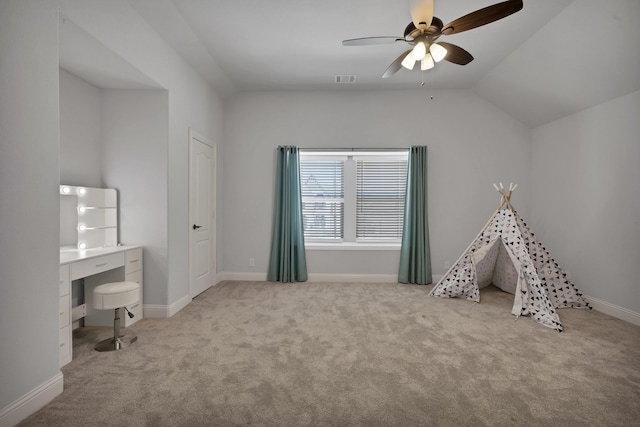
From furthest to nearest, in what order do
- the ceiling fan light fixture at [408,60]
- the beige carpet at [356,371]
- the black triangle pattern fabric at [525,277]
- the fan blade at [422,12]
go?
the black triangle pattern fabric at [525,277], the ceiling fan light fixture at [408,60], the fan blade at [422,12], the beige carpet at [356,371]

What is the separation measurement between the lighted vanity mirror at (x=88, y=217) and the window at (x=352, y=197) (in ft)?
8.43

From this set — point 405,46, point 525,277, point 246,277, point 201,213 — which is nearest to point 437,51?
point 405,46

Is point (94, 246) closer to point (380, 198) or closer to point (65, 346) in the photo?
point (65, 346)

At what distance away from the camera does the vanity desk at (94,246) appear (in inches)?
111

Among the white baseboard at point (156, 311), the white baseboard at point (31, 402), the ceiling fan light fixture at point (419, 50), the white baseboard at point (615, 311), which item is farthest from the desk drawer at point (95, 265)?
the white baseboard at point (615, 311)

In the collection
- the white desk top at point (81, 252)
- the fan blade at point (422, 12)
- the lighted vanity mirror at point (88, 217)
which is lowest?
the white desk top at point (81, 252)

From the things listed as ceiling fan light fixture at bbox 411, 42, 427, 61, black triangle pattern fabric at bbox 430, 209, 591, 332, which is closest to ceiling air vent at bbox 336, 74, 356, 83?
ceiling fan light fixture at bbox 411, 42, 427, 61

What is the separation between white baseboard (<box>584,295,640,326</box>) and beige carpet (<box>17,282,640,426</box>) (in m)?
0.10

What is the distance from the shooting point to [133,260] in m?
3.06

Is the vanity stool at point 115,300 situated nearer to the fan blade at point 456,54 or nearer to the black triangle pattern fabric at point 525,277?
the fan blade at point 456,54

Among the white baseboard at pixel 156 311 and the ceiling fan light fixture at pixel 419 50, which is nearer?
the ceiling fan light fixture at pixel 419 50

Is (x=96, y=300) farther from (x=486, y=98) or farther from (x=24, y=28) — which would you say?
(x=486, y=98)

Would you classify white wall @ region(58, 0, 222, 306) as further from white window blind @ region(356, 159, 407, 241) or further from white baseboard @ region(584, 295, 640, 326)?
white baseboard @ region(584, 295, 640, 326)

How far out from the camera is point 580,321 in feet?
10.3
